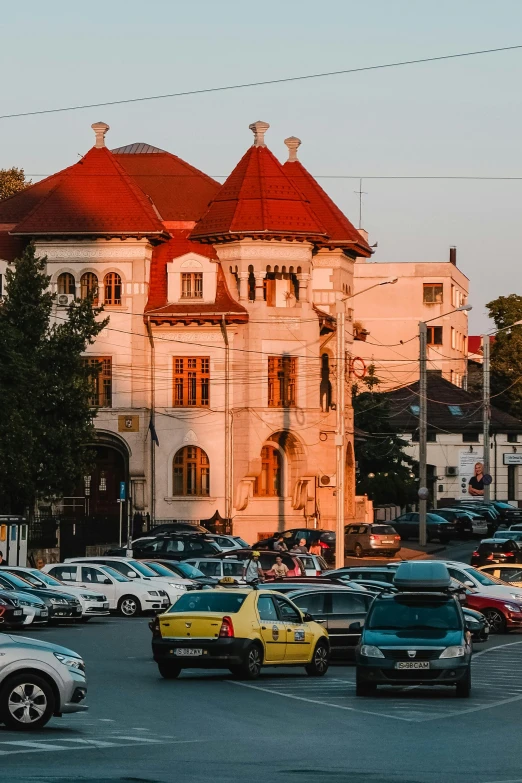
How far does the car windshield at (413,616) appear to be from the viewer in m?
23.5

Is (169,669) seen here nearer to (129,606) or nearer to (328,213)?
(129,606)

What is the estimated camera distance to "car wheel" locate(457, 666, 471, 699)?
22969 mm

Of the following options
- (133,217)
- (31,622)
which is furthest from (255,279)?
(31,622)

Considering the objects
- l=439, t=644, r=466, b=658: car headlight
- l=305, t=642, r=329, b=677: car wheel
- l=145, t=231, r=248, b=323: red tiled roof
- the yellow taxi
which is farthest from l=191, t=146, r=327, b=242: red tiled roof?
l=439, t=644, r=466, b=658: car headlight

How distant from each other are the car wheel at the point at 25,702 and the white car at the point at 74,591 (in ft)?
66.3

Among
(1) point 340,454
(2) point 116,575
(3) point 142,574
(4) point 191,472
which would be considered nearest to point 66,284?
(4) point 191,472

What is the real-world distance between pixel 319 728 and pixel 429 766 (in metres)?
3.77

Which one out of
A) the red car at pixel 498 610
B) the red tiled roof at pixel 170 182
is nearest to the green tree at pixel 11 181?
the red tiled roof at pixel 170 182

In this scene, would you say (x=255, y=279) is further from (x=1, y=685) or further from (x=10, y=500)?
(x=1, y=685)

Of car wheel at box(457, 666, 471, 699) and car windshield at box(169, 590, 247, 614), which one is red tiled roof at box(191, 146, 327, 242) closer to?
car windshield at box(169, 590, 247, 614)

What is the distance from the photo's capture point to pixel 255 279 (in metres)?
65.1

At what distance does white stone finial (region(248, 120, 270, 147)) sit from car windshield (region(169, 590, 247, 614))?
43883 millimetres

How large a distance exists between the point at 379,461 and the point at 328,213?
1691 centimetres

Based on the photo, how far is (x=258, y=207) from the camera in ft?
214
